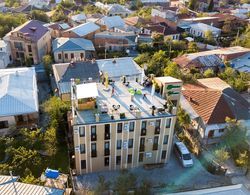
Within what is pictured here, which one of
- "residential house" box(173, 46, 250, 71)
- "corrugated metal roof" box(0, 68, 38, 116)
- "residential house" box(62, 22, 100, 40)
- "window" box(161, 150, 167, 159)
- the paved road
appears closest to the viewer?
the paved road

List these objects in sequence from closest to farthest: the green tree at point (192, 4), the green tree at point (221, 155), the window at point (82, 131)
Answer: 1. the window at point (82, 131)
2. the green tree at point (221, 155)
3. the green tree at point (192, 4)

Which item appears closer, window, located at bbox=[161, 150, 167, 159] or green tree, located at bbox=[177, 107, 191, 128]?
window, located at bbox=[161, 150, 167, 159]

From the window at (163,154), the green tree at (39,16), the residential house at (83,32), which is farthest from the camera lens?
the green tree at (39,16)

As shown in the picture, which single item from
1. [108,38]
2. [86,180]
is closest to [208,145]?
[86,180]

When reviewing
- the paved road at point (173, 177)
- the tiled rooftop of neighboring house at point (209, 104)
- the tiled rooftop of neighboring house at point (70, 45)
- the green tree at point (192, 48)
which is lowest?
the paved road at point (173, 177)

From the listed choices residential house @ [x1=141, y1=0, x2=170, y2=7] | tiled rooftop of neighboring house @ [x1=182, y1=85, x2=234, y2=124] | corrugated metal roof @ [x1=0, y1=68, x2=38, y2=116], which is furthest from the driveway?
residential house @ [x1=141, y1=0, x2=170, y2=7]

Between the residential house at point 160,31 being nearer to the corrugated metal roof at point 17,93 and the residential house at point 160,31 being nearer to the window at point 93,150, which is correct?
the corrugated metal roof at point 17,93

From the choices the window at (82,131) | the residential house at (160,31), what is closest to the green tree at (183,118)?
the window at (82,131)

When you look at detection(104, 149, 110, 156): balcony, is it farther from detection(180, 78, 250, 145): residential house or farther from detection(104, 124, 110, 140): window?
detection(180, 78, 250, 145): residential house
